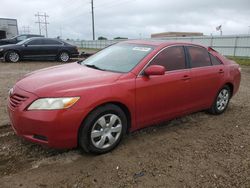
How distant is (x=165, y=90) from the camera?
3938 mm

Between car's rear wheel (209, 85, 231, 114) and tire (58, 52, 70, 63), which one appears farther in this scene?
tire (58, 52, 70, 63)

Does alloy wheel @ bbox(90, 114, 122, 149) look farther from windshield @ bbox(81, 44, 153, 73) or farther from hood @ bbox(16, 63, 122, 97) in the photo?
windshield @ bbox(81, 44, 153, 73)

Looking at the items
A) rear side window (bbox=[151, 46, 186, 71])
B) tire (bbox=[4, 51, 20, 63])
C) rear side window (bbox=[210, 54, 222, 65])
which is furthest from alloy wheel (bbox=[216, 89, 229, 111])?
tire (bbox=[4, 51, 20, 63])

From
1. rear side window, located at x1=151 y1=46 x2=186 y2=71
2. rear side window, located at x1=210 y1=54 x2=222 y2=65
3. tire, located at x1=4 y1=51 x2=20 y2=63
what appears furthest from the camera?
tire, located at x1=4 y1=51 x2=20 y2=63

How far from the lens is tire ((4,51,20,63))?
14.1m

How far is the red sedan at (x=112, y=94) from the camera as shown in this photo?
9.86 feet

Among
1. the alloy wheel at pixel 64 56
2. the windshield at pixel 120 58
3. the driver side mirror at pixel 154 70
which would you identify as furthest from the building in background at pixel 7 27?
the driver side mirror at pixel 154 70

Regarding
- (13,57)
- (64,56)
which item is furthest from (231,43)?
(13,57)

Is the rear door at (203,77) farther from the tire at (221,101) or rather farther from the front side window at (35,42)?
the front side window at (35,42)

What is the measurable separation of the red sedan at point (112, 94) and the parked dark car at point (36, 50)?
1097 cm

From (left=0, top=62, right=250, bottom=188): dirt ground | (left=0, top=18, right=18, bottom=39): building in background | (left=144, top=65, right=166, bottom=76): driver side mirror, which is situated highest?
(left=0, top=18, right=18, bottom=39): building in background

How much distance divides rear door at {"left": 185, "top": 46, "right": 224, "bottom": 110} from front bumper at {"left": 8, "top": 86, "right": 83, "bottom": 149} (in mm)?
2316

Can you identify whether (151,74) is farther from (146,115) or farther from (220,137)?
(220,137)

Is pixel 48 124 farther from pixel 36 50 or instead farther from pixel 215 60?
pixel 36 50
